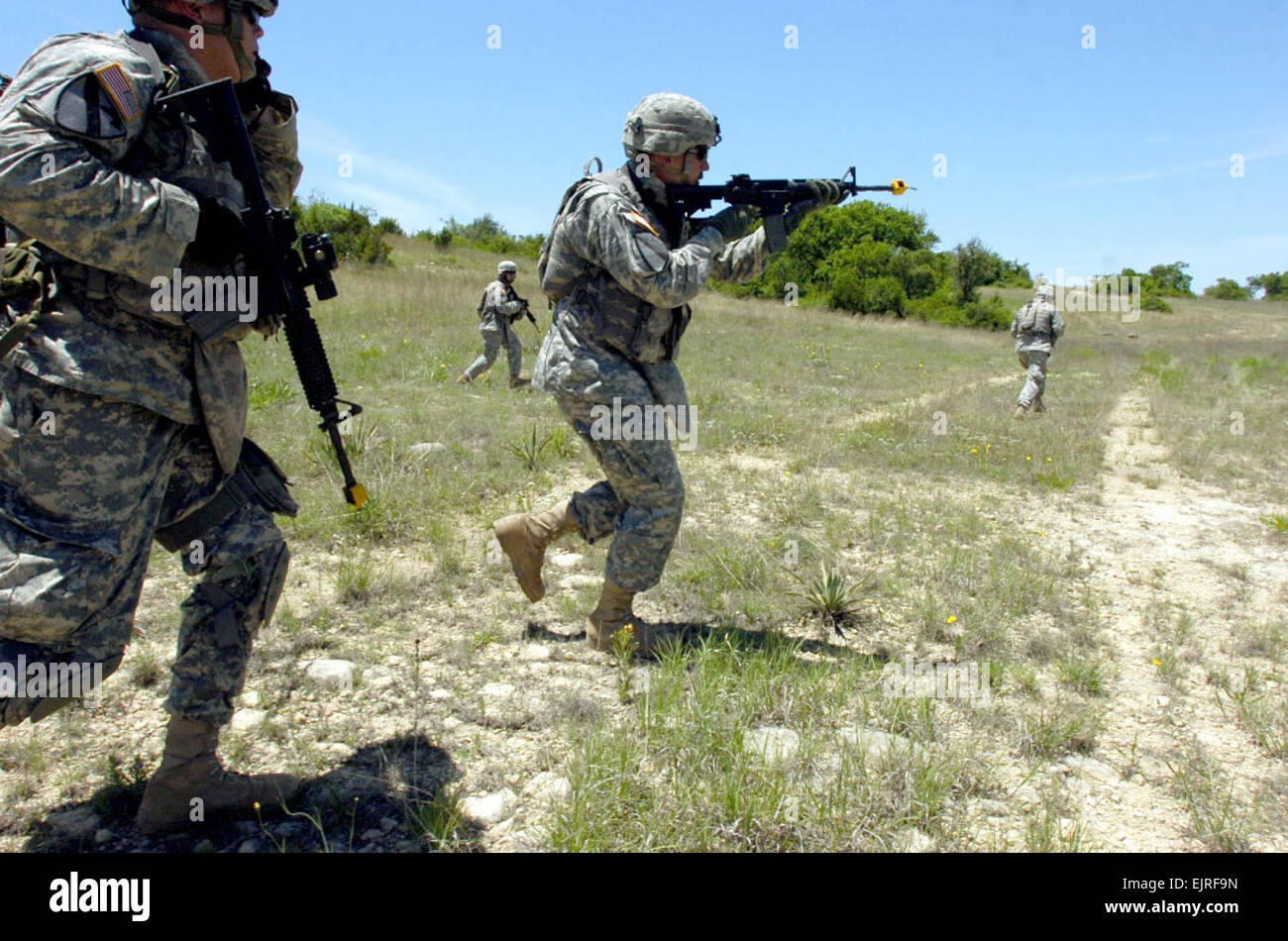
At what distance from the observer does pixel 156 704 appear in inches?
115

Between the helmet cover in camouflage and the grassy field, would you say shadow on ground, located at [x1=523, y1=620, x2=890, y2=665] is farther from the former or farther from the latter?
the helmet cover in camouflage

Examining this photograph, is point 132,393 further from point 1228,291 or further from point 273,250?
point 1228,291

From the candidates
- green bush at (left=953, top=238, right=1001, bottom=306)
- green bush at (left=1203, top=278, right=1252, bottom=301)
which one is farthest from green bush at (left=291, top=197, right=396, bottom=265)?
green bush at (left=1203, top=278, right=1252, bottom=301)

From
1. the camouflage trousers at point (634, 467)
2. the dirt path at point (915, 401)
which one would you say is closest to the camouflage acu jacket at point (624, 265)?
the camouflage trousers at point (634, 467)

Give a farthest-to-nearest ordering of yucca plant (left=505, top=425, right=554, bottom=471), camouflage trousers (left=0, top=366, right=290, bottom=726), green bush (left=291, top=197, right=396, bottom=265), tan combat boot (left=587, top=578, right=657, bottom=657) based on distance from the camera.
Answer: green bush (left=291, top=197, right=396, bottom=265), yucca plant (left=505, top=425, right=554, bottom=471), tan combat boot (left=587, top=578, right=657, bottom=657), camouflage trousers (left=0, top=366, right=290, bottom=726)

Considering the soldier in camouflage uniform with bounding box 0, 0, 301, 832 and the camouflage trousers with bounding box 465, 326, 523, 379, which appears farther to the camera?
the camouflage trousers with bounding box 465, 326, 523, 379

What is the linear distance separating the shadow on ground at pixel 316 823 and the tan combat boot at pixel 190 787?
0.05 metres

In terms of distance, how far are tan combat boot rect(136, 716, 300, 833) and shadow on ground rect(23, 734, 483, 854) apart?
0.17 ft

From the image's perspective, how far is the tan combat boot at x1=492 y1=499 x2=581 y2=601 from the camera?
11.9 feet

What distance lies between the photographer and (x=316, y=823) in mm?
2137

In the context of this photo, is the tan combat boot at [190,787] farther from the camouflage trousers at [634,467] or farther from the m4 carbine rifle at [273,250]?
the camouflage trousers at [634,467]

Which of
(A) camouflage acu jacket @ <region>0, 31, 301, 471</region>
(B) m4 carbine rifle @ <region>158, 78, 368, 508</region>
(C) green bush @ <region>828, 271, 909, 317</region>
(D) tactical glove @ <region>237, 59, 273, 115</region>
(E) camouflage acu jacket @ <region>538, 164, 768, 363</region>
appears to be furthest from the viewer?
(C) green bush @ <region>828, 271, 909, 317</region>

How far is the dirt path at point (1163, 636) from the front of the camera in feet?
8.28

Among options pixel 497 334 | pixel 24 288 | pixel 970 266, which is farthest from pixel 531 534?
pixel 970 266
